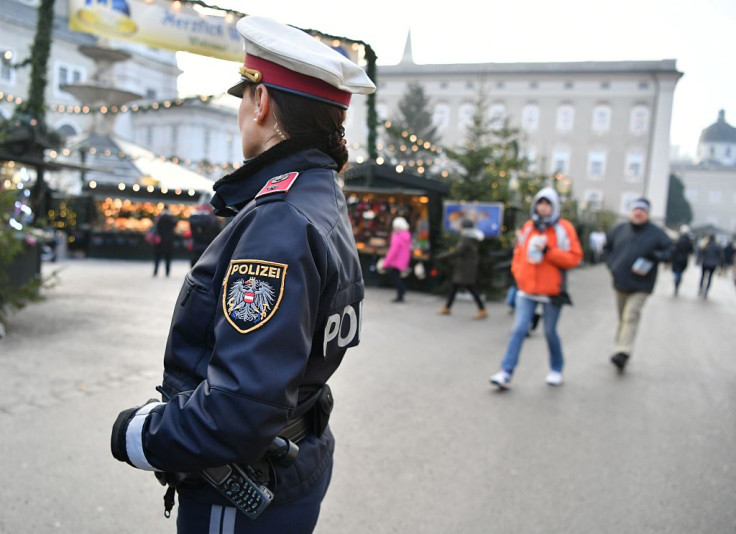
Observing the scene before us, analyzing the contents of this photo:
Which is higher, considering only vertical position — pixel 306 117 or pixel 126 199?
pixel 306 117

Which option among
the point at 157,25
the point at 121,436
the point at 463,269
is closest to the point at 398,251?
the point at 463,269

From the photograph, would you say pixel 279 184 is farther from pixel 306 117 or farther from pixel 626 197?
pixel 626 197

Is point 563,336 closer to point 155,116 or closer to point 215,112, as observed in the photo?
point 215,112

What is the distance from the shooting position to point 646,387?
6.82 meters

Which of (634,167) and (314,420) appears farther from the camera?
(634,167)

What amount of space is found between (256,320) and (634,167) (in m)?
64.6

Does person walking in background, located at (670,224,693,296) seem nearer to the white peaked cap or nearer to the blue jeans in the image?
the blue jeans

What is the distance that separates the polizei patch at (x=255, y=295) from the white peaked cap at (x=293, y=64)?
20.0 inches

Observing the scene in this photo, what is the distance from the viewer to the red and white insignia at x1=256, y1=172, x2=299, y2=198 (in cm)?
148

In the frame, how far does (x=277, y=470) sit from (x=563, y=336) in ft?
29.3

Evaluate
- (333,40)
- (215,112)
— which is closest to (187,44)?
(333,40)

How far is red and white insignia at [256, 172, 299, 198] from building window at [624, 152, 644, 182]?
6404 cm

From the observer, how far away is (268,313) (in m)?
1.35

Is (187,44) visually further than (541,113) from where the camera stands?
No
